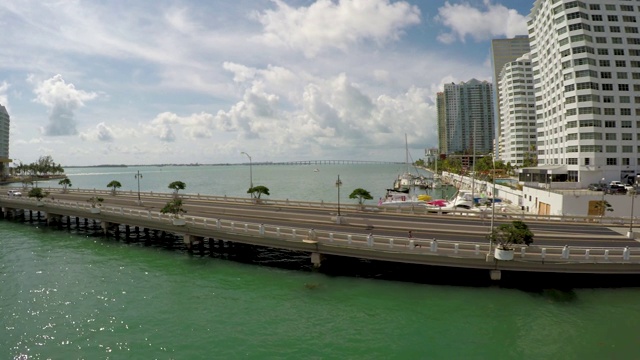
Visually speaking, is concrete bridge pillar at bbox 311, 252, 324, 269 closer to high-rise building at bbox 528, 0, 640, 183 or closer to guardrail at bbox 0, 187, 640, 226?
guardrail at bbox 0, 187, 640, 226

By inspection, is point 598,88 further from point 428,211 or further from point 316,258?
point 316,258

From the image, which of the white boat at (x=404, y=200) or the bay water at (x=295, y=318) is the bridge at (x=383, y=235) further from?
the white boat at (x=404, y=200)

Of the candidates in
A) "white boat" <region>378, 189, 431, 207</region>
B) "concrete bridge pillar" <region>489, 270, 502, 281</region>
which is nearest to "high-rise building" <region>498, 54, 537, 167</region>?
"white boat" <region>378, 189, 431, 207</region>

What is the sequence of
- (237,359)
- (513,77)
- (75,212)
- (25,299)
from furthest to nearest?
(513,77) → (75,212) → (25,299) → (237,359)

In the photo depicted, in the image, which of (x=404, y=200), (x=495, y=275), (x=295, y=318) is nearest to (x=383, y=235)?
(x=495, y=275)

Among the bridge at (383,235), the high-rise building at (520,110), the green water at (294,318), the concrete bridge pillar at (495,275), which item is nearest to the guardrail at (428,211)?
the bridge at (383,235)

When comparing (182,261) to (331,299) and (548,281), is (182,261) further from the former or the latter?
(548,281)

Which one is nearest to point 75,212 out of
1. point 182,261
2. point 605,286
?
point 182,261
